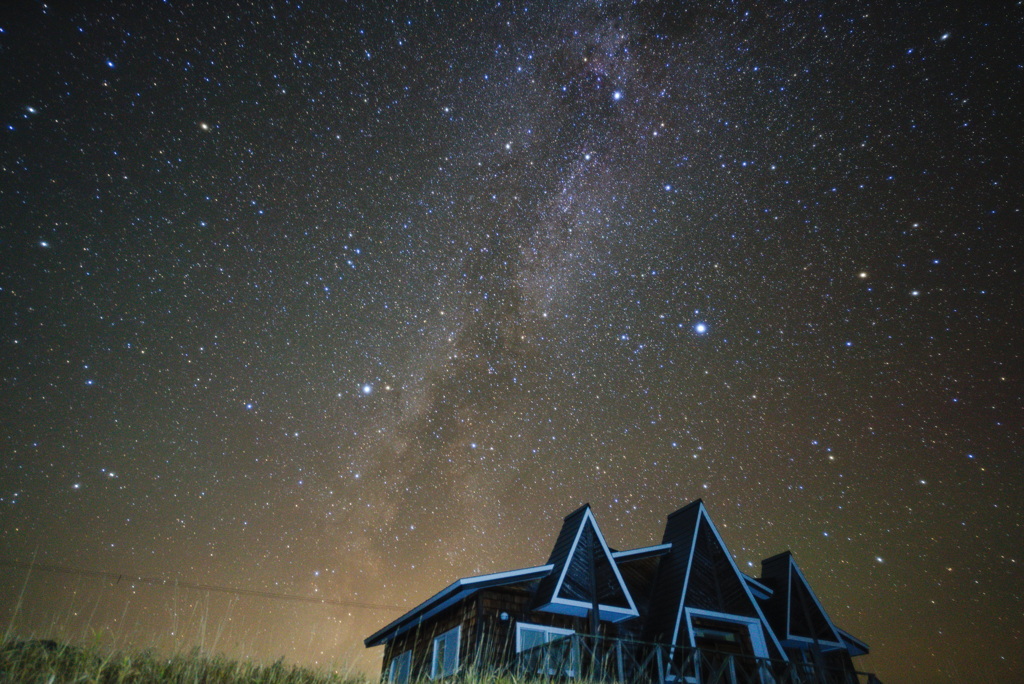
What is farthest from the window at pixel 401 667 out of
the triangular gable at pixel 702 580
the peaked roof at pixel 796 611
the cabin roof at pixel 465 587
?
the peaked roof at pixel 796 611

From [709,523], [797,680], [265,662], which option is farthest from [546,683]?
[709,523]

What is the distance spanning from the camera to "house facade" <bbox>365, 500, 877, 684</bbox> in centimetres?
1381

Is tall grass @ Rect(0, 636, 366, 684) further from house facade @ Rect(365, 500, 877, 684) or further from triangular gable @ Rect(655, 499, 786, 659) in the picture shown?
triangular gable @ Rect(655, 499, 786, 659)

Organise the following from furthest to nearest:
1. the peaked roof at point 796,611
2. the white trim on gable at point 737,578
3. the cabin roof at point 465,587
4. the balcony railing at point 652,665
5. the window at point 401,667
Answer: the peaked roof at point 796,611 < the window at point 401,667 < the white trim on gable at point 737,578 < the cabin roof at point 465,587 < the balcony railing at point 652,665

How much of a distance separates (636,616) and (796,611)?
8.02m

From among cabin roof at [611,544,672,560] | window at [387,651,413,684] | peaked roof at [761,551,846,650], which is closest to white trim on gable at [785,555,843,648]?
peaked roof at [761,551,846,650]

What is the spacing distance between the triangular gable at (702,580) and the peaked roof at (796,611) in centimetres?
257

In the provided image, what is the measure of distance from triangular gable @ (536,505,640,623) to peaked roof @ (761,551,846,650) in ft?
23.7

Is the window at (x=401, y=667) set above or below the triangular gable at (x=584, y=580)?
below

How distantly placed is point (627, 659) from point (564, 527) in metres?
3.99

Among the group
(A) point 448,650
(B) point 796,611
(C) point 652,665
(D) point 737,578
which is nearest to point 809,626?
(B) point 796,611

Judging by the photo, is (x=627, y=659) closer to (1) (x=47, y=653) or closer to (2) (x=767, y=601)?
(2) (x=767, y=601)

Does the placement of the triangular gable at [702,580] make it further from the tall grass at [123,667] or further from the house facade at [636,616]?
the tall grass at [123,667]

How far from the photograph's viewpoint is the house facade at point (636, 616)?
13.8m
